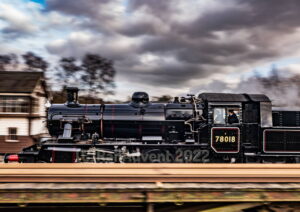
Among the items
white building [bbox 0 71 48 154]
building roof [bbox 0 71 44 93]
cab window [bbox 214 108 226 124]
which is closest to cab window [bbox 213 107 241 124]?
cab window [bbox 214 108 226 124]

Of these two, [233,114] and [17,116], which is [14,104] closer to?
[17,116]

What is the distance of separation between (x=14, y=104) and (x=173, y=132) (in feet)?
39.4

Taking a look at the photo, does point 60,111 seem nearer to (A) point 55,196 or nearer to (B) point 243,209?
(A) point 55,196

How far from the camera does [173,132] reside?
8.84 meters

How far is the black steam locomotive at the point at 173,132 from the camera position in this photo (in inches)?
331

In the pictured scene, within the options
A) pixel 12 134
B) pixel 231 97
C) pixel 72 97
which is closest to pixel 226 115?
pixel 231 97

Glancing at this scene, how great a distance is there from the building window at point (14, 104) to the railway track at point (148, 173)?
42.4 feet

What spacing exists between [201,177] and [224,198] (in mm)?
505

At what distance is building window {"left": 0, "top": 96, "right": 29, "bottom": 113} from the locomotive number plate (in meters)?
12.8

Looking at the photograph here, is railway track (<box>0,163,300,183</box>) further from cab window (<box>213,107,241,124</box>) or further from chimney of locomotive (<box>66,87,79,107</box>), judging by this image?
chimney of locomotive (<box>66,87,79,107</box>)

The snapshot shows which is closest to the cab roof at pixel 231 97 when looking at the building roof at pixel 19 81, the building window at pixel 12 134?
the building roof at pixel 19 81

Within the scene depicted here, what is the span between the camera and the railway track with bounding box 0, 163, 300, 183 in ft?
11.1

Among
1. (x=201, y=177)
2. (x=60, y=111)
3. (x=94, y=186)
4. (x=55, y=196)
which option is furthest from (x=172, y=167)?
(x=60, y=111)

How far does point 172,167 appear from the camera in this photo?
13.5 feet
